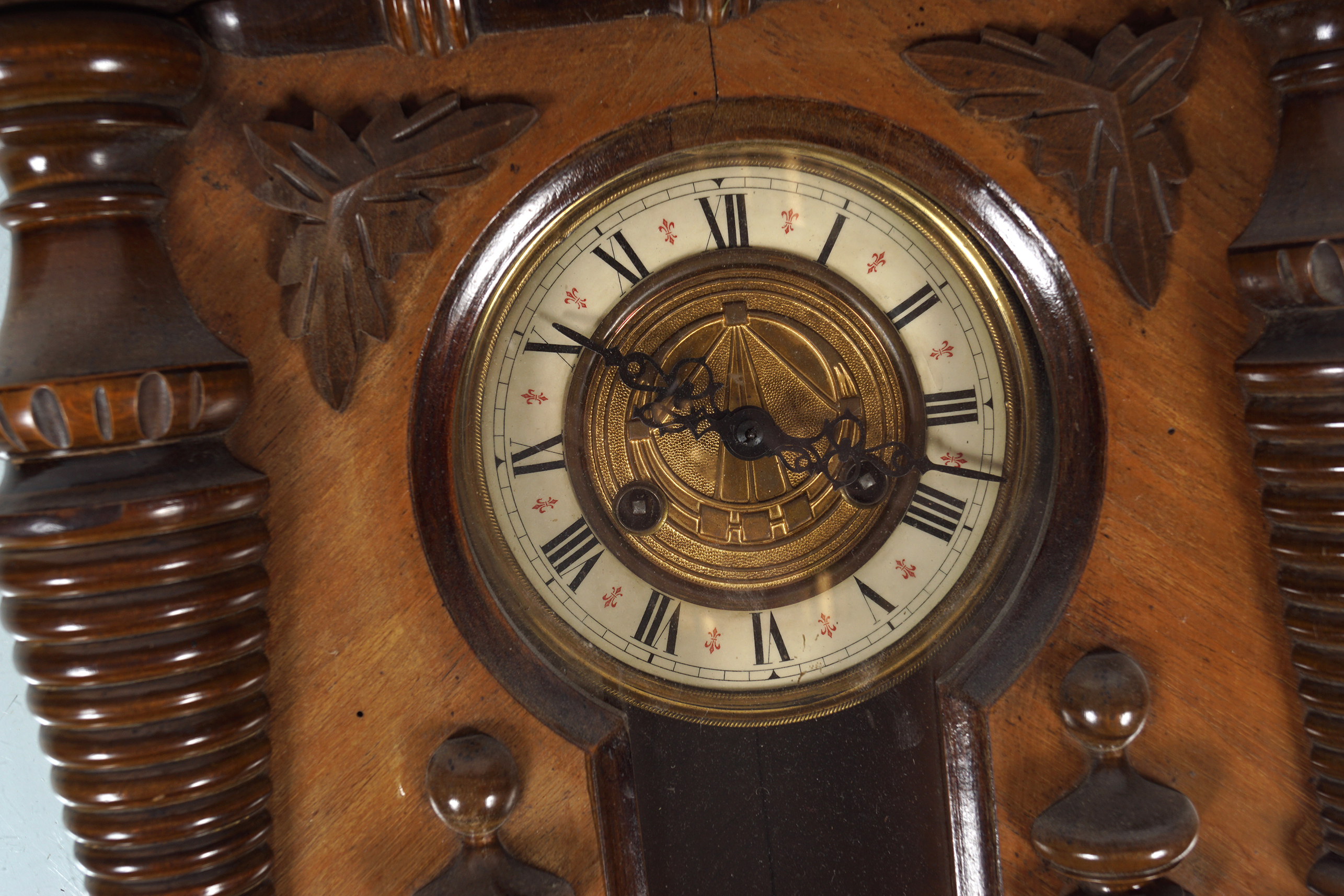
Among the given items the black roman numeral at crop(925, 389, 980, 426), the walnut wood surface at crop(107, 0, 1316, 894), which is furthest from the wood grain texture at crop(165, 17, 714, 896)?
the black roman numeral at crop(925, 389, 980, 426)

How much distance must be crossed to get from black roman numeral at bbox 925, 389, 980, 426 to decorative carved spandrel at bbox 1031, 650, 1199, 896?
11.9 inches

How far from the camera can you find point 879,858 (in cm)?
123

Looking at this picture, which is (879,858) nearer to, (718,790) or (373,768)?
(718,790)

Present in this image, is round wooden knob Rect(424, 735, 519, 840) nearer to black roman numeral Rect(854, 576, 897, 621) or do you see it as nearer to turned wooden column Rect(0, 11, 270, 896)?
turned wooden column Rect(0, 11, 270, 896)

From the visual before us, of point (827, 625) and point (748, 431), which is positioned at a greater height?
point (748, 431)

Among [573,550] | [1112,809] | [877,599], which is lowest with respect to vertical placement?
[1112,809]

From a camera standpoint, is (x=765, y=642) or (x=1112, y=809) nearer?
(x=1112, y=809)

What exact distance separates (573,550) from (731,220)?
42 centimetres

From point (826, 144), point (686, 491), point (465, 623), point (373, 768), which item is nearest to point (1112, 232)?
point (826, 144)

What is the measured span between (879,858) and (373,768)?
24.0 inches

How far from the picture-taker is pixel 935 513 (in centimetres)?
121

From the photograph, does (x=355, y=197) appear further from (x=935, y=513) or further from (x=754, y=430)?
(x=935, y=513)

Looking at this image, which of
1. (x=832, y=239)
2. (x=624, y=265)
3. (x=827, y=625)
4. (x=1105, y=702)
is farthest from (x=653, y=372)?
(x=1105, y=702)

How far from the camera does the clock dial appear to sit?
115cm
